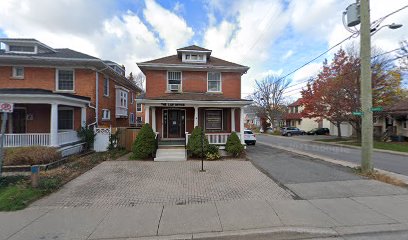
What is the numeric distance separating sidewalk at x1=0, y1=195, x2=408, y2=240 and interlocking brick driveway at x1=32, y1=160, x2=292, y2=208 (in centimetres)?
55

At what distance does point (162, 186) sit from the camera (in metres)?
7.42

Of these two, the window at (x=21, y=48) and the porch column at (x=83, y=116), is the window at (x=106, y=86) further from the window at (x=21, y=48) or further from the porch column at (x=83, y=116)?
the window at (x=21, y=48)

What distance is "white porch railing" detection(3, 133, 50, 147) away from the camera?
38.4 feet

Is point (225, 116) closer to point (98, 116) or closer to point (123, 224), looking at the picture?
point (98, 116)

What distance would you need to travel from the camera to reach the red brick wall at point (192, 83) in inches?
632

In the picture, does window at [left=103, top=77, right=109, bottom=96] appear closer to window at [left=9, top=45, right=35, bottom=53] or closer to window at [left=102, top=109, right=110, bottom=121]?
window at [left=102, top=109, right=110, bottom=121]

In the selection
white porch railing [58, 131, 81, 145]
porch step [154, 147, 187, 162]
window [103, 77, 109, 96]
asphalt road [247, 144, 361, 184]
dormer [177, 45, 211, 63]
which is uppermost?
dormer [177, 45, 211, 63]

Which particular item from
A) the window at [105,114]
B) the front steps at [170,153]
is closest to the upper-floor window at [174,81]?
the front steps at [170,153]

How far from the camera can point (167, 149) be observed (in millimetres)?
13172

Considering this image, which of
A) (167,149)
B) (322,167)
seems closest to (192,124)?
(167,149)

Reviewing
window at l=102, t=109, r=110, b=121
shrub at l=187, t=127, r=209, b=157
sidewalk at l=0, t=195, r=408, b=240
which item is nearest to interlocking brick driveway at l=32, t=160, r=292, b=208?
sidewalk at l=0, t=195, r=408, b=240

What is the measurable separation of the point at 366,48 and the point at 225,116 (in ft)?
30.8

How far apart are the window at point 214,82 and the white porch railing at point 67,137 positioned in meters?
9.73

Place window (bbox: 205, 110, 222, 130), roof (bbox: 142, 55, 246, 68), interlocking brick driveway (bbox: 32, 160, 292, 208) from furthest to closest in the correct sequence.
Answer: roof (bbox: 142, 55, 246, 68)
window (bbox: 205, 110, 222, 130)
interlocking brick driveway (bbox: 32, 160, 292, 208)
